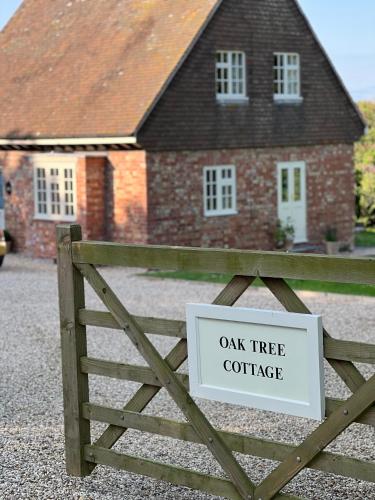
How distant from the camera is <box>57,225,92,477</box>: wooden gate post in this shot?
717 centimetres

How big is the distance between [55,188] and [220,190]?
3.84 metres

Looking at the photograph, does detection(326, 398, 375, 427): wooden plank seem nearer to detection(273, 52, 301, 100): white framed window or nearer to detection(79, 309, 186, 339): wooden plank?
detection(79, 309, 186, 339): wooden plank

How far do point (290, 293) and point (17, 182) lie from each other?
71.3 ft

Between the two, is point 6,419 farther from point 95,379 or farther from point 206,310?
point 206,310

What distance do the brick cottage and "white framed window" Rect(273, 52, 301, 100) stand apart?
0.03 m

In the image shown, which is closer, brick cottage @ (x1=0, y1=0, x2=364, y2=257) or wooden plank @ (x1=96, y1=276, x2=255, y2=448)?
wooden plank @ (x1=96, y1=276, x2=255, y2=448)

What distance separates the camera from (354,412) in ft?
18.6

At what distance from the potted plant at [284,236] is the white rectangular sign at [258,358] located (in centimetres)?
2071

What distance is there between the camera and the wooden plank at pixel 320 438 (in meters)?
5.61

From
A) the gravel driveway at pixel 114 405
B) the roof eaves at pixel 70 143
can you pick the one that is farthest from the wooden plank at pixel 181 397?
the roof eaves at pixel 70 143

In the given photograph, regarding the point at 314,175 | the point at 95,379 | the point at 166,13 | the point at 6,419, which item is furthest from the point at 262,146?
the point at 6,419

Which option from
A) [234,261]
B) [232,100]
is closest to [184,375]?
[234,261]

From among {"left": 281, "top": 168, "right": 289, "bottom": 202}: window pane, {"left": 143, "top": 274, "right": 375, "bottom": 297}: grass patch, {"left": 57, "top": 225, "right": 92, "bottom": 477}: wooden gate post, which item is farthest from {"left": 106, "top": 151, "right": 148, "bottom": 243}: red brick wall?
{"left": 57, "top": 225, "right": 92, "bottom": 477}: wooden gate post

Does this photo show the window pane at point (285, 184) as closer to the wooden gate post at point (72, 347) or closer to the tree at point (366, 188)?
the tree at point (366, 188)
